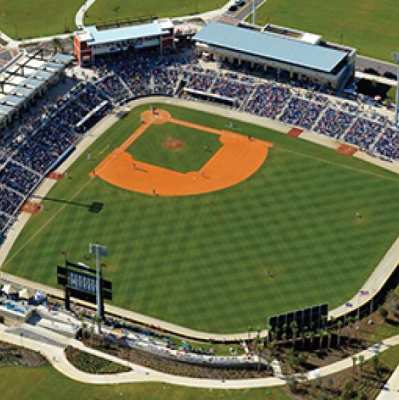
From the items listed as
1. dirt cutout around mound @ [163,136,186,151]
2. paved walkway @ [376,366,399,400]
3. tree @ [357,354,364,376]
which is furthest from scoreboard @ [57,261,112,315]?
dirt cutout around mound @ [163,136,186,151]

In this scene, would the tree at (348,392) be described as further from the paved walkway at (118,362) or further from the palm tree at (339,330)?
the palm tree at (339,330)

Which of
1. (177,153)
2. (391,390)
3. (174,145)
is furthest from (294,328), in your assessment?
(174,145)

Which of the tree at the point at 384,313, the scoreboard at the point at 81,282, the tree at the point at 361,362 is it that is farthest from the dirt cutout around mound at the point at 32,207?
the tree at the point at 361,362

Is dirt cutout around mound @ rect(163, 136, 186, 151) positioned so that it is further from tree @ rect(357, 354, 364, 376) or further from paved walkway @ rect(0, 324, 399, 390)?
tree @ rect(357, 354, 364, 376)

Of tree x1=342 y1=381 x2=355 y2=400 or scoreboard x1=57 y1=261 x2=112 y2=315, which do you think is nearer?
tree x1=342 y1=381 x2=355 y2=400

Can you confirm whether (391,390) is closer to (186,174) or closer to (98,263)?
(98,263)

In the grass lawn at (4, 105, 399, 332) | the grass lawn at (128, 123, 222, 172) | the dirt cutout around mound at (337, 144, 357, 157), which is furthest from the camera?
the dirt cutout around mound at (337, 144, 357, 157)
